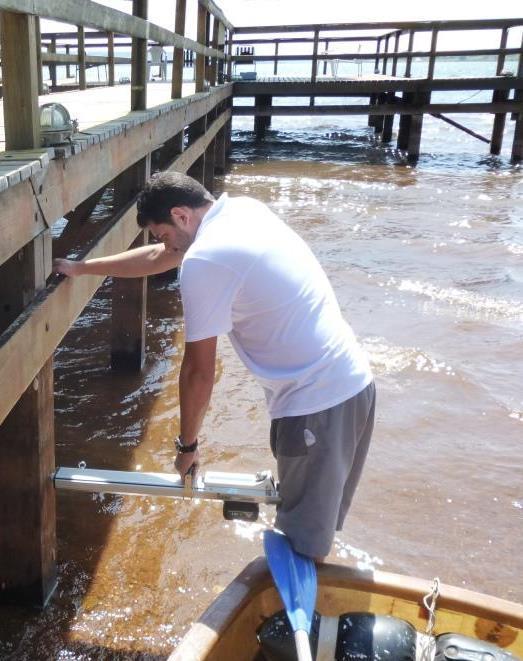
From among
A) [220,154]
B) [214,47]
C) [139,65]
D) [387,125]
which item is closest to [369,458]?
[139,65]

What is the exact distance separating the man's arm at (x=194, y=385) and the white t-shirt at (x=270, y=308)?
0.06 metres

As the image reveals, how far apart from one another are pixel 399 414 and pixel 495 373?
1028 millimetres

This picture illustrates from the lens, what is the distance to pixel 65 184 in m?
2.74

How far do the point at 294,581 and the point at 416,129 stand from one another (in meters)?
14.8

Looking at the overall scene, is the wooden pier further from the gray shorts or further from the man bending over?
the gray shorts

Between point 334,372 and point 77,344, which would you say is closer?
point 334,372

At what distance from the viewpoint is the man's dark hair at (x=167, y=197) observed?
2.41m

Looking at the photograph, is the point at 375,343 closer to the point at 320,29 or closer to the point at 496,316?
the point at 496,316

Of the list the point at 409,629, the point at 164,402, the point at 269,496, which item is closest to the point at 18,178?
the point at 269,496

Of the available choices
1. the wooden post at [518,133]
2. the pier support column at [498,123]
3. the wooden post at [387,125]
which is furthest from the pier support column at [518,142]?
the wooden post at [387,125]

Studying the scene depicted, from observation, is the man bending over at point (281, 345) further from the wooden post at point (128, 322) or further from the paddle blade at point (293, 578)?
the wooden post at point (128, 322)

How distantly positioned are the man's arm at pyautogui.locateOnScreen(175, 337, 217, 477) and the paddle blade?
0.42m

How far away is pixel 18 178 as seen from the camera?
84.3 inches

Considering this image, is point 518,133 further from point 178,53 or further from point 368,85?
point 178,53
